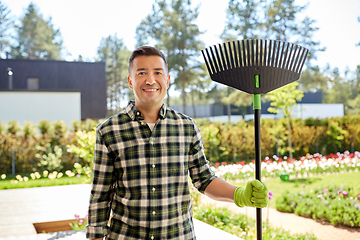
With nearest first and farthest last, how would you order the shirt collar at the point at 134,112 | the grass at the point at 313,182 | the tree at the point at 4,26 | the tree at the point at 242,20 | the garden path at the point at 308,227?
the shirt collar at the point at 134,112 → the garden path at the point at 308,227 → the grass at the point at 313,182 → the tree at the point at 242,20 → the tree at the point at 4,26

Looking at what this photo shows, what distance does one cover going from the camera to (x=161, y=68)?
1.15 meters

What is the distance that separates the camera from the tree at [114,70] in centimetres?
1715

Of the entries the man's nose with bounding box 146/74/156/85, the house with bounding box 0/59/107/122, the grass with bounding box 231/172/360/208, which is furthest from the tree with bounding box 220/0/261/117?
the man's nose with bounding box 146/74/156/85

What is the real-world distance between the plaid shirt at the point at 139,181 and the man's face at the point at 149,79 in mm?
70

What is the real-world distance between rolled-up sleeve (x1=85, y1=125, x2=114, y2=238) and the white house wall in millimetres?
10881

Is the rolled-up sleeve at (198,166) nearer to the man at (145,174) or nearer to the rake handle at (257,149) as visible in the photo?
the man at (145,174)

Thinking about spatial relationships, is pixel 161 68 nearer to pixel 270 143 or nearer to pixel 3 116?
pixel 270 143

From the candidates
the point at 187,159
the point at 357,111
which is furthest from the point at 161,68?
the point at 357,111

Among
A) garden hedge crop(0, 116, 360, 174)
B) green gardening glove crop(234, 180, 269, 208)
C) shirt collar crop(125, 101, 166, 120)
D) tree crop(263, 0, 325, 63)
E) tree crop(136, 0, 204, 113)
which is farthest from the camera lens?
tree crop(136, 0, 204, 113)

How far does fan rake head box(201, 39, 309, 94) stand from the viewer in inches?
43.9

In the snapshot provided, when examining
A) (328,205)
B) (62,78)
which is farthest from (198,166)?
(62,78)

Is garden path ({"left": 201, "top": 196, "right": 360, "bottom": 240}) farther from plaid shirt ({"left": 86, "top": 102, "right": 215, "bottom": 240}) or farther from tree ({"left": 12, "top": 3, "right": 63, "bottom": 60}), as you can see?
tree ({"left": 12, "top": 3, "right": 63, "bottom": 60})

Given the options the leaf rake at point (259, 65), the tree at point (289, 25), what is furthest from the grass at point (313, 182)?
the tree at point (289, 25)

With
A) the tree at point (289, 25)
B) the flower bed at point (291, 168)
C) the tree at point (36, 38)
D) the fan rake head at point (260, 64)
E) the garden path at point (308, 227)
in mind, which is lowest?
the garden path at point (308, 227)
